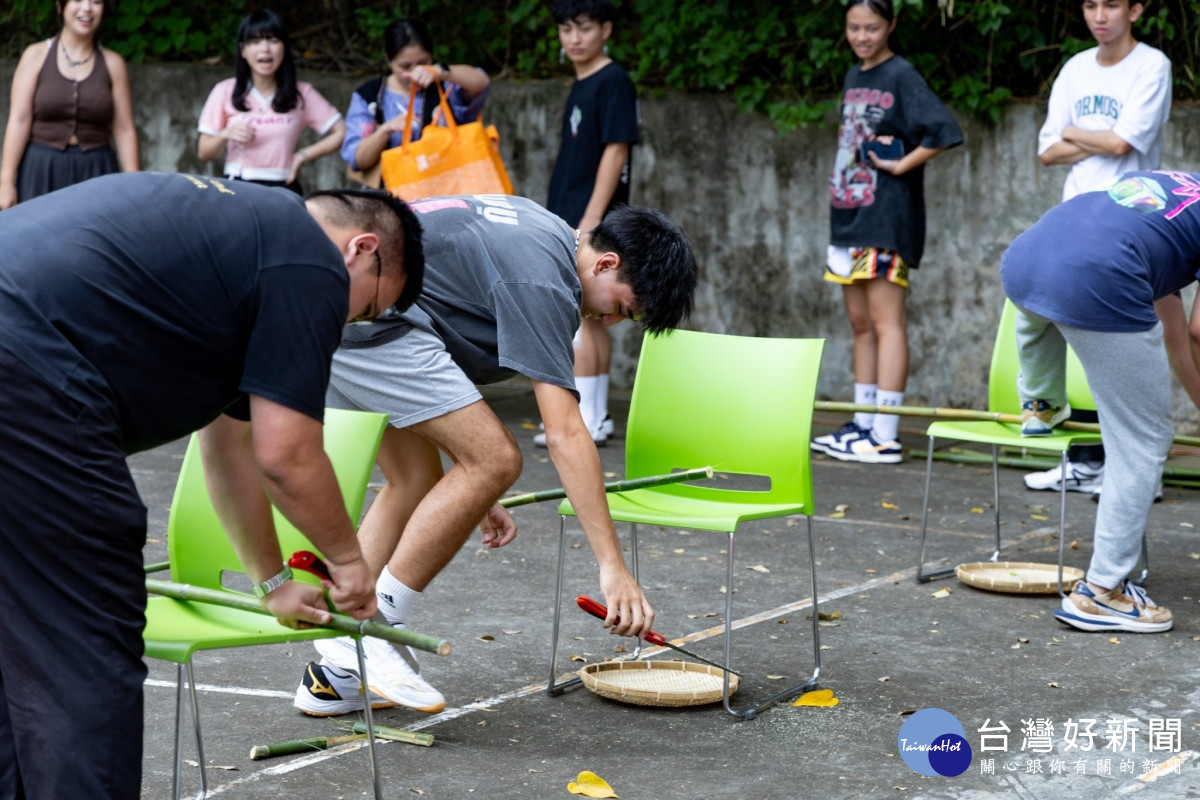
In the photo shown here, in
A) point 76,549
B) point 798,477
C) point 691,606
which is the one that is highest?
point 76,549

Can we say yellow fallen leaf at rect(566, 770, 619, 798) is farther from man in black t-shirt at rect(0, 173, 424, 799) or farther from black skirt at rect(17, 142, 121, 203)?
black skirt at rect(17, 142, 121, 203)

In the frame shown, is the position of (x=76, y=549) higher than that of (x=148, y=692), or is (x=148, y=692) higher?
(x=76, y=549)

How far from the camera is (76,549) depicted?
2600mm

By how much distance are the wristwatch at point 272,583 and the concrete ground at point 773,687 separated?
582 mm

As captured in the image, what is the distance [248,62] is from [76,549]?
19.3ft

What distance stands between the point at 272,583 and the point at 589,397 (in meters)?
4.74

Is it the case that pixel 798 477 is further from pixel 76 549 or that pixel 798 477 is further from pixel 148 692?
pixel 76 549

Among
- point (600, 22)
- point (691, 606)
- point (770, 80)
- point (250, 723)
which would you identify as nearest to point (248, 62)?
point (600, 22)

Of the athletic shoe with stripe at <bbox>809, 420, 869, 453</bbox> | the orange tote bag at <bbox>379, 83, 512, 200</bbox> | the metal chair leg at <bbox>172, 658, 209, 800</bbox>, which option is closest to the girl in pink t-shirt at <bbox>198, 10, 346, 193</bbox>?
the orange tote bag at <bbox>379, 83, 512, 200</bbox>

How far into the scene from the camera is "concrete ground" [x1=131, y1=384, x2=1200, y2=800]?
11.9 ft

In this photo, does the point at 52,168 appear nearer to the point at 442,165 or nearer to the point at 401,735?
the point at 442,165

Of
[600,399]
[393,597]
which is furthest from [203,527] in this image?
[600,399]

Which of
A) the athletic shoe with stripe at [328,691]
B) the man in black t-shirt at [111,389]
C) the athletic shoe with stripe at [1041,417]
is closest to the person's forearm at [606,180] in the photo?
the athletic shoe with stripe at [1041,417]

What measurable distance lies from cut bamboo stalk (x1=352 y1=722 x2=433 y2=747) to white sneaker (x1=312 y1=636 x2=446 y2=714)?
0.47 feet
